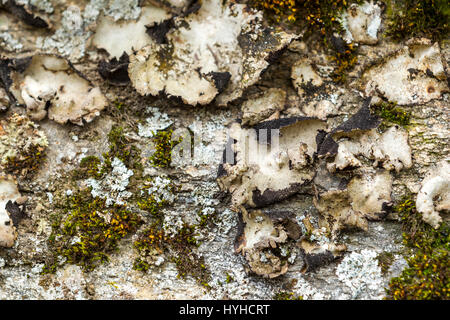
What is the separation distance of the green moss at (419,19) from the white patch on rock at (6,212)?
3529 millimetres

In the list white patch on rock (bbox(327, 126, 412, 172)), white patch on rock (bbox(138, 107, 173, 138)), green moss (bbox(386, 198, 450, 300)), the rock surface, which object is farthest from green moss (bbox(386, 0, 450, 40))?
white patch on rock (bbox(138, 107, 173, 138))

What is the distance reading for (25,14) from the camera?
3836 millimetres

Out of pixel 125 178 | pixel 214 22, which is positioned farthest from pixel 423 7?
pixel 125 178

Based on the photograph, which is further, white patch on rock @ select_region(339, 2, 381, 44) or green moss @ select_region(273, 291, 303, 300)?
white patch on rock @ select_region(339, 2, 381, 44)

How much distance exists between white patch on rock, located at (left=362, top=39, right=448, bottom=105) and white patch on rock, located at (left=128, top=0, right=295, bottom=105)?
3.56ft

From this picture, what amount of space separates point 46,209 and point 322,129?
97.3 inches

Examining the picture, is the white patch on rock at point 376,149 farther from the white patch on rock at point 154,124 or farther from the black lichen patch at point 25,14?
the black lichen patch at point 25,14

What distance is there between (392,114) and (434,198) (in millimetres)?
755

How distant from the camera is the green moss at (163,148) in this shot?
3539mm

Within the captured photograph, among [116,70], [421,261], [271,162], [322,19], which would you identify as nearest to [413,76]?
[322,19]

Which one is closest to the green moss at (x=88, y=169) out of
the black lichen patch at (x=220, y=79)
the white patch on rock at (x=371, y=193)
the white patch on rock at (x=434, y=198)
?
the black lichen patch at (x=220, y=79)

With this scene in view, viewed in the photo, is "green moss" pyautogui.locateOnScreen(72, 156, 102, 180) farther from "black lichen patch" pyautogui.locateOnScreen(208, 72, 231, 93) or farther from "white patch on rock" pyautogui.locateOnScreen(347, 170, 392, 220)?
"white patch on rock" pyautogui.locateOnScreen(347, 170, 392, 220)

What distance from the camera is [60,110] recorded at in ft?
11.9

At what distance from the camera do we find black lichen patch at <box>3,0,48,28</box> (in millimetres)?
3828
